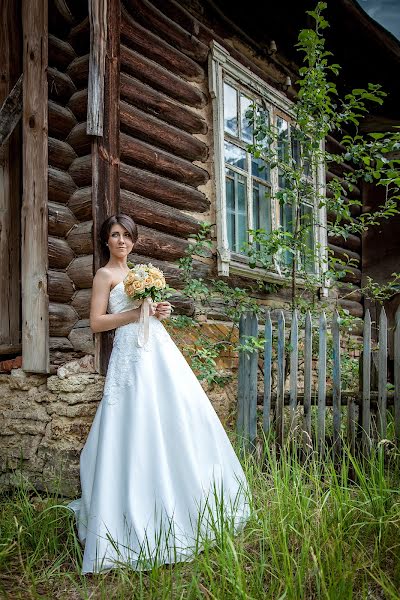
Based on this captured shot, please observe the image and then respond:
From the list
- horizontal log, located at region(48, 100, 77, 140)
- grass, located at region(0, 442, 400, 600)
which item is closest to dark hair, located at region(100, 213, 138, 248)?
horizontal log, located at region(48, 100, 77, 140)

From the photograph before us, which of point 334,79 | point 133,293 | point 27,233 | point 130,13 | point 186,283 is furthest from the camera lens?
point 334,79

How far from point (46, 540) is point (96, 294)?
1.29 metres

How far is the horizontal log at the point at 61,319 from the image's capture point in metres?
3.19

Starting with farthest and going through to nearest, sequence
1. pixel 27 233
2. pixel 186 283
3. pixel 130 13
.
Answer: pixel 186 283, pixel 130 13, pixel 27 233

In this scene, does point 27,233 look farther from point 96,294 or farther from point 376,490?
point 376,490

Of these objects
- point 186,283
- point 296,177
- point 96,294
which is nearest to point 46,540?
point 96,294

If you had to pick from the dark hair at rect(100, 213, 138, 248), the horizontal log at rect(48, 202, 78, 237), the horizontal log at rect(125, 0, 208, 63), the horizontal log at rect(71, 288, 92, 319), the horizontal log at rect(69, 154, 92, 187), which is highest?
the horizontal log at rect(125, 0, 208, 63)

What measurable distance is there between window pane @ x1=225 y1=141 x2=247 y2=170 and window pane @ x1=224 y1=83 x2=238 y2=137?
13 cm

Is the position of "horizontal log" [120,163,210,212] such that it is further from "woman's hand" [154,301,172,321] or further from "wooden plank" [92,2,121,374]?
"woman's hand" [154,301,172,321]

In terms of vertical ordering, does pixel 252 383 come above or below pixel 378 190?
below

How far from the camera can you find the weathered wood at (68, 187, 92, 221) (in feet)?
10.6

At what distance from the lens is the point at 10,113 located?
3.56m

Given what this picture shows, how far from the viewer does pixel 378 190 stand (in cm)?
730

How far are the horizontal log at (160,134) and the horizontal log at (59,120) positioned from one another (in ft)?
1.27
